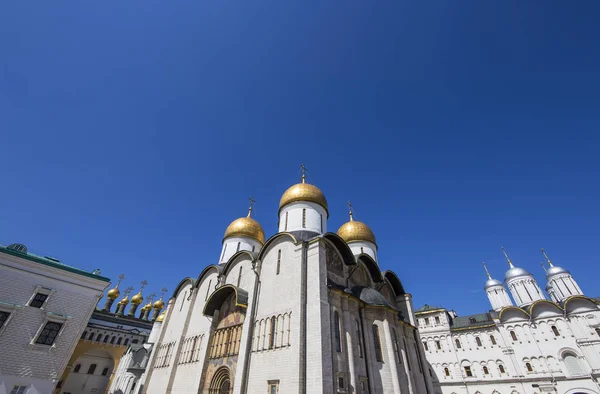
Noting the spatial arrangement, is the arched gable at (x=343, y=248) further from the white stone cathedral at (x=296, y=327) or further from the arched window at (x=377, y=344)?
the arched window at (x=377, y=344)

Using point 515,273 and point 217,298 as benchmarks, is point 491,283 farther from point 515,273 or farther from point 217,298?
point 217,298

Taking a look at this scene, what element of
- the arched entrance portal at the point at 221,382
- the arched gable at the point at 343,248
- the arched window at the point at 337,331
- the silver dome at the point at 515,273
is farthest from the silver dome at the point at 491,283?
the arched entrance portal at the point at 221,382

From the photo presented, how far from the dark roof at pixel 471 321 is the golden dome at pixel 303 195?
2229 cm

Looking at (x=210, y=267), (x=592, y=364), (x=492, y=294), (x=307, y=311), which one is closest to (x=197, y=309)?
(x=210, y=267)

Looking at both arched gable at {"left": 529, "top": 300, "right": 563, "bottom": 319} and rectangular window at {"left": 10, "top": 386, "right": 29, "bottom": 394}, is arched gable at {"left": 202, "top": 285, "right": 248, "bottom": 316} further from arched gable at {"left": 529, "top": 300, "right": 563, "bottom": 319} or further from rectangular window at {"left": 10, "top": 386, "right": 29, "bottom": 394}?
arched gable at {"left": 529, "top": 300, "right": 563, "bottom": 319}

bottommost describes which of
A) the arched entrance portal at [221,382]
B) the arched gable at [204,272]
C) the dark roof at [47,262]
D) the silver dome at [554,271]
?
the arched entrance portal at [221,382]

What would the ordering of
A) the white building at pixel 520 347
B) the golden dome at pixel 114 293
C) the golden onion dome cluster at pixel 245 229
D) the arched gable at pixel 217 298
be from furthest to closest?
the golden dome at pixel 114 293 < the golden onion dome cluster at pixel 245 229 < the white building at pixel 520 347 < the arched gable at pixel 217 298

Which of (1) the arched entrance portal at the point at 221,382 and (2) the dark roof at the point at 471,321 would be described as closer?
(1) the arched entrance portal at the point at 221,382

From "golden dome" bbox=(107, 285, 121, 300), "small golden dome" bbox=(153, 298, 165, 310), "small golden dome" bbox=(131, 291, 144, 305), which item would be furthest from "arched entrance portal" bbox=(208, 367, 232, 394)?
"small golden dome" bbox=(131, 291, 144, 305)

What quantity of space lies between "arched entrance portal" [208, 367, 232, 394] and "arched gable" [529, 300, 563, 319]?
28887 millimetres

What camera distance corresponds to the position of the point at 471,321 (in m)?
30.7

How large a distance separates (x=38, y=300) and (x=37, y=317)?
103cm

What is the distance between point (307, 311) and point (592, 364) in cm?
2747

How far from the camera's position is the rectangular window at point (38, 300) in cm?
1659
